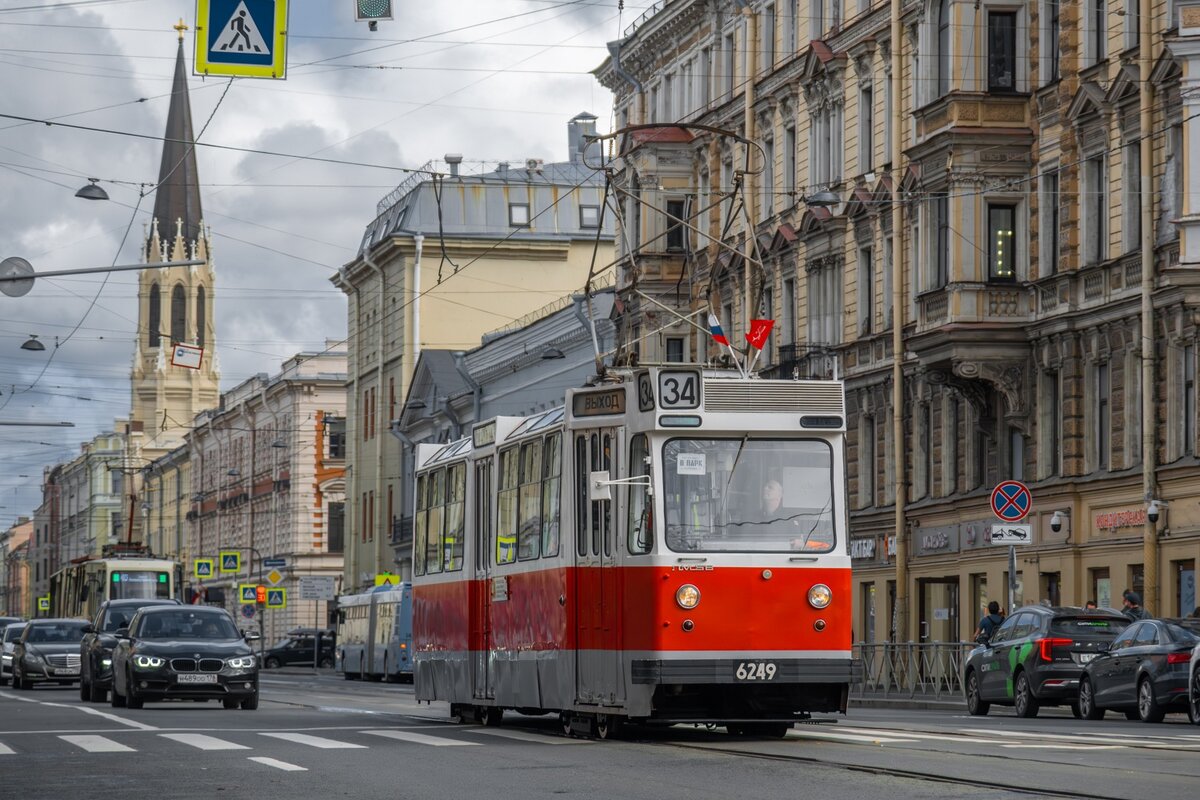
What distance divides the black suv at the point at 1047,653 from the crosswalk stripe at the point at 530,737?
28.2 feet

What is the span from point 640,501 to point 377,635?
43.5 meters

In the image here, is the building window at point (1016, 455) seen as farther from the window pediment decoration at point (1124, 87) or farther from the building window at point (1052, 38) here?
the window pediment decoration at point (1124, 87)

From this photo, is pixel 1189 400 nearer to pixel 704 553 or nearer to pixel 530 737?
pixel 530 737

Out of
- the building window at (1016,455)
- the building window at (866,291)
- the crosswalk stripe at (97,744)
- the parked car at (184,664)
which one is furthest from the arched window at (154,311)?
the crosswalk stripe at (97,744)

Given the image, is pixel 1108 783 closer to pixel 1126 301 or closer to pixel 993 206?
pixel 1126 301

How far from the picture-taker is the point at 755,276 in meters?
54.8

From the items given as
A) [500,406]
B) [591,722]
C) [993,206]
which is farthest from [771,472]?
[500,406]

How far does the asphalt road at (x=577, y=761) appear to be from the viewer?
14.3 metres

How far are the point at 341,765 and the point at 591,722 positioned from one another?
12.9ft

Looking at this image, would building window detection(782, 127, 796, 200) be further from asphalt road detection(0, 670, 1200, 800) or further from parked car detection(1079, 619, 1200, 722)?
asphalt road detection(0, 670, 1200, 800)

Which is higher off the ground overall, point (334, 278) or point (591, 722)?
point (334, 278)

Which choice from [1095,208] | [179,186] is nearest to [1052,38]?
[1095,208]

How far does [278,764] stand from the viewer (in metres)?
Answer: 17.2

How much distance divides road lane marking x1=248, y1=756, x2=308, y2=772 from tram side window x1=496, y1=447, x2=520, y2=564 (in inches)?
195
